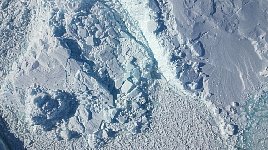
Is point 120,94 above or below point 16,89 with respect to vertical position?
above

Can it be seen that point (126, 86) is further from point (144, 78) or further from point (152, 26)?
point (152, 26)

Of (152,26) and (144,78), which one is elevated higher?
(152,26)

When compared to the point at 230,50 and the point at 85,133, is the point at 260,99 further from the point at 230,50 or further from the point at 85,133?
the point at 85,133

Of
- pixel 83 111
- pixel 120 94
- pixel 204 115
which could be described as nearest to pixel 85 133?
pixel 83 111

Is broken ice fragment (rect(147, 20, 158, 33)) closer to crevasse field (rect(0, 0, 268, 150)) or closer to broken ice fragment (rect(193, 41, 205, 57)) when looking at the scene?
crevasse field (rect(0, 0, 268, 150))

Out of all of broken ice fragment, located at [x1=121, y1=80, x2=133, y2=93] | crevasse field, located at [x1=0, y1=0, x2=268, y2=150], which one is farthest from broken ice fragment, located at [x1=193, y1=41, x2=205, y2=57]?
broken ice fragment, located at [x1=121, y1=80, x2=133, y2=93]

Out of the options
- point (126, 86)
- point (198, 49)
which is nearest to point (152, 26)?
point (198, 49)

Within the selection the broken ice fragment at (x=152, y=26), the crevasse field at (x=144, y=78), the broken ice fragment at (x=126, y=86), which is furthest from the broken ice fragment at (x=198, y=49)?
the broken ice fragment at (x=126, y=86)

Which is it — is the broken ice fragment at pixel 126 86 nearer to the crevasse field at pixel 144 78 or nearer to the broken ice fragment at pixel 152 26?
the crevasse field at pixel 144 78
